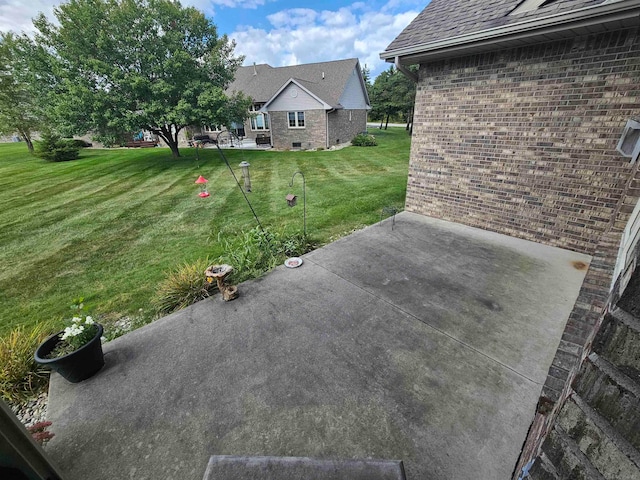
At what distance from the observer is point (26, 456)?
4.46ft

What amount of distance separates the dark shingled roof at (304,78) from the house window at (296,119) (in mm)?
1846

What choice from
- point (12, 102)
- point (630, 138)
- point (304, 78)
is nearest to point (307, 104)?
point (304, 78)

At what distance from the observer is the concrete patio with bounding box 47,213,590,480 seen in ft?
6.93

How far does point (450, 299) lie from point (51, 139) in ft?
84.2

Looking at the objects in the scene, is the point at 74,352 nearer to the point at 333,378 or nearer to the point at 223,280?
the point at 223,280

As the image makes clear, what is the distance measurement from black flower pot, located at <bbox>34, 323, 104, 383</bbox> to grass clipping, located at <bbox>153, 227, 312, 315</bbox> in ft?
3.86

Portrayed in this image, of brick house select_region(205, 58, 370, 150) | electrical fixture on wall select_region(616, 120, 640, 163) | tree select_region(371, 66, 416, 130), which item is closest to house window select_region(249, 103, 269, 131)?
brick house select_region(205, 58, 370, 150)

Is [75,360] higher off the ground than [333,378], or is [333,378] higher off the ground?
[75,360]

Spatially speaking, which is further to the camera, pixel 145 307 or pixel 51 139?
pixel 51 139

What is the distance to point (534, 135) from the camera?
4902mm

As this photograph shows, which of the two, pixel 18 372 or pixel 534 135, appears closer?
pixel 18 372

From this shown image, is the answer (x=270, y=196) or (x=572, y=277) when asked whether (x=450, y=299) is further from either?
(x=270, y=196)

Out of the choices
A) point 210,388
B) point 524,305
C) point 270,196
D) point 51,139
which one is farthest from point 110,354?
point 51,139

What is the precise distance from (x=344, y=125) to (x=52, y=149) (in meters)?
20.5
